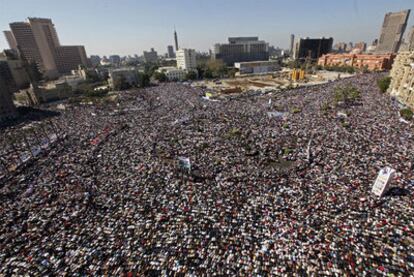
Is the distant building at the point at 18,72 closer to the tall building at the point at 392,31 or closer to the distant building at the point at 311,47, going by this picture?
the distant building at the point at 311,47

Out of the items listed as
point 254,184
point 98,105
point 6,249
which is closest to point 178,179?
Result: point 254,184

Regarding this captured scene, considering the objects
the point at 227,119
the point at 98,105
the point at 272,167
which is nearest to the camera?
the point at 272,167

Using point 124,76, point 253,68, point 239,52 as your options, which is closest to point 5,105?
point 124,76

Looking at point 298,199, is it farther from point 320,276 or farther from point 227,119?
point 227,119

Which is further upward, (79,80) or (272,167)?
(79,80)

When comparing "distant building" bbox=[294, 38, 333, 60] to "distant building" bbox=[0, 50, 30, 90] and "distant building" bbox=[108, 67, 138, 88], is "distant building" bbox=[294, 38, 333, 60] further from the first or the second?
"distant building" bbox=[0, 50, 30, 90]

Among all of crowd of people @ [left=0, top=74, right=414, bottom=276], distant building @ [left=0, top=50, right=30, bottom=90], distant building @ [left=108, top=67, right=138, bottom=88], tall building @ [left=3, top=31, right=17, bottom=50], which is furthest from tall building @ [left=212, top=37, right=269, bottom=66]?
tall building @ [left=3, top=31, right=17, bottom=50]

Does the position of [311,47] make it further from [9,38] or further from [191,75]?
[9,38]
